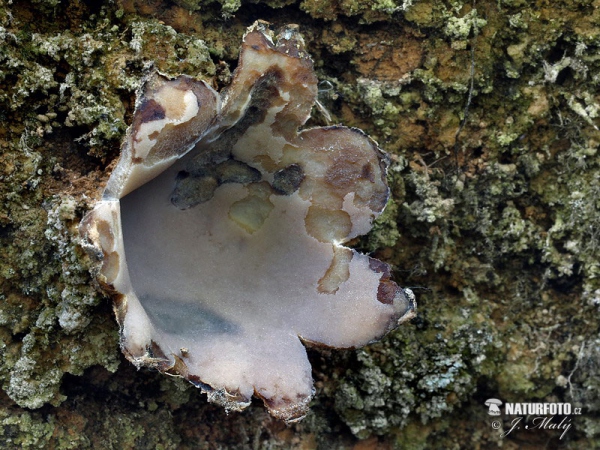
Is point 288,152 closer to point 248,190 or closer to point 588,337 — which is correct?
point 248,190

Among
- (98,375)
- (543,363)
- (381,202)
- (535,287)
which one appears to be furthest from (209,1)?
(543,363)

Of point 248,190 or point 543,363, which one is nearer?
point 248,190

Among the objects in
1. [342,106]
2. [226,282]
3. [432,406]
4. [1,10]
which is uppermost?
[1,10]

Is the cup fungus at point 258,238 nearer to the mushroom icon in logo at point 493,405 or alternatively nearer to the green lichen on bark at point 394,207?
the green lichen on bark at point 394,207

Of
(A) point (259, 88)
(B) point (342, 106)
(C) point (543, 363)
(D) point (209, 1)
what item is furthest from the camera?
(C) point (543, 363)
